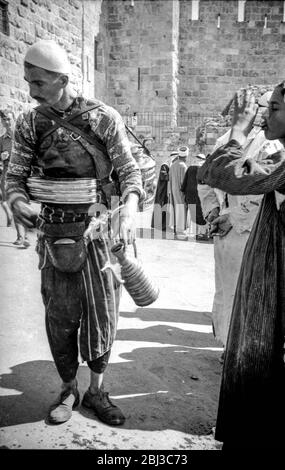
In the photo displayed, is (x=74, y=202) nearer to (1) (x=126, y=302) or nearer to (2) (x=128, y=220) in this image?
(2) (x=128, y=220)

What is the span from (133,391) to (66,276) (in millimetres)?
1088

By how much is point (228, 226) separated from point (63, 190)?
138 cm

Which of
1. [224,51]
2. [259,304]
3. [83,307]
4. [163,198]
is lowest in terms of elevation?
[163,198]

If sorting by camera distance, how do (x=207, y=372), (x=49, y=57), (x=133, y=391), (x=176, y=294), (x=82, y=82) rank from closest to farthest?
(x=49, y=57)
(x=133, y=391)
(x=207, y=372)
(x=176, y=294)
(x=82, y=82)

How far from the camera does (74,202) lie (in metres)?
2.65

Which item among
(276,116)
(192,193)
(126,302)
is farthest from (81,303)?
(192,193)

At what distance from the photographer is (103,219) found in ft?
9.03

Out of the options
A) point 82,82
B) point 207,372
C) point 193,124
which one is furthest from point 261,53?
point 207,372

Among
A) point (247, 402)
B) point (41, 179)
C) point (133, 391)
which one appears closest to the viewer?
point (247, 402)

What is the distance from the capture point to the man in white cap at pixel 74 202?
8.58ft

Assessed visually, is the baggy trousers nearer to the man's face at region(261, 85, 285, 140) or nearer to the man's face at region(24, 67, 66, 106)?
the man's face at region(24, 67, 66, 106)

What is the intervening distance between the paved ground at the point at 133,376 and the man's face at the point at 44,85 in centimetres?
191

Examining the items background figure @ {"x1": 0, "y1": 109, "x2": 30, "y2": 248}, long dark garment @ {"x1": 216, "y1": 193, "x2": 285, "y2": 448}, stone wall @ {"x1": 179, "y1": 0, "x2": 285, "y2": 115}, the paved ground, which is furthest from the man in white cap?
stone wall @ {"x1": 179, "y1": 0, "x2": 285, "y2": 115}

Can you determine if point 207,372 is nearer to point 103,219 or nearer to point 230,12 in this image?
point 103,219
